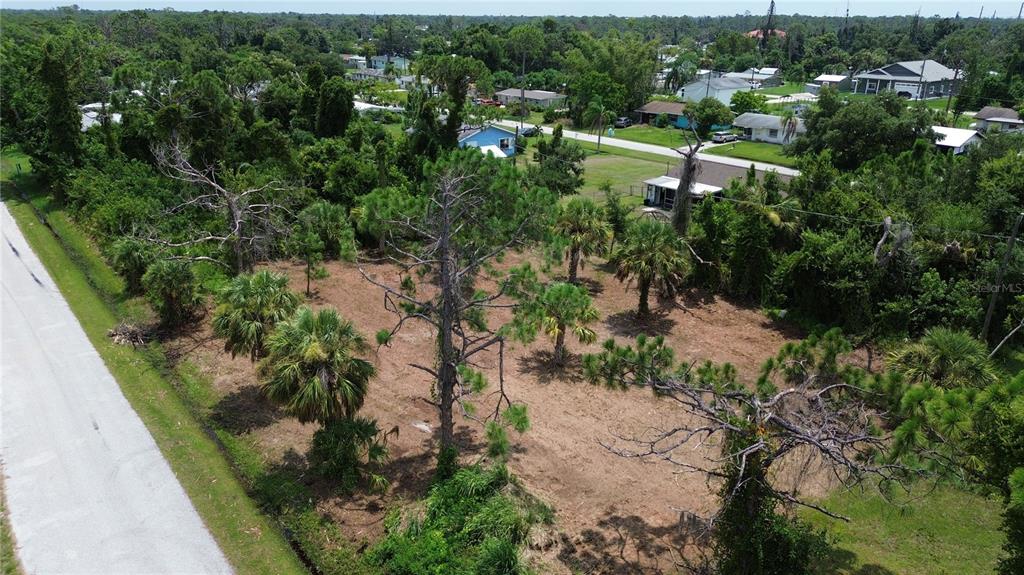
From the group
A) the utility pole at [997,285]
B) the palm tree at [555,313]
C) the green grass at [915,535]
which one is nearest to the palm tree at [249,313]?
the palm tree at [555,313]

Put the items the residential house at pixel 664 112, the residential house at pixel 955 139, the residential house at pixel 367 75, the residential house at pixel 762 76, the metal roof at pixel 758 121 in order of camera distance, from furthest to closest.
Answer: the residential house at pixel 367 75, the residential house at pixel 762 76, the residential house at pixel 664 112, the metal roof at pixel 758 121, the residential house at pixel 955 139

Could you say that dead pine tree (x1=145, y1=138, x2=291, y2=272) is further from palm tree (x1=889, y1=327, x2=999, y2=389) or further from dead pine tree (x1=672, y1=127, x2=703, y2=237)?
palm tree (x1=889, y1=327, x2=999, y2=389)

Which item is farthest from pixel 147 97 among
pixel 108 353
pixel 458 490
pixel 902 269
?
pixel 902 269

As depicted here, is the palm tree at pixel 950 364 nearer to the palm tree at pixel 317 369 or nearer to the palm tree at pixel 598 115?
the palm tree at pixel 317 369

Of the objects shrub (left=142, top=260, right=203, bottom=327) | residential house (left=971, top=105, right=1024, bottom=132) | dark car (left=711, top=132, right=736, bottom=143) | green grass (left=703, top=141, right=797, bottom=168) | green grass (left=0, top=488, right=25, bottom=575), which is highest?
residential house (left=971, top=105, right=1024, bottom=132)

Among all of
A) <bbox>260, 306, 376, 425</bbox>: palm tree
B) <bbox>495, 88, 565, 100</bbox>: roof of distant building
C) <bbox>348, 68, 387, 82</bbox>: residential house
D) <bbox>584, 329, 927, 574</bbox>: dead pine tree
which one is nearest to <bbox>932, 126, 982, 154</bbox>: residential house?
<bbox>495, 88, 565, 100</bbox>: roof of distant building

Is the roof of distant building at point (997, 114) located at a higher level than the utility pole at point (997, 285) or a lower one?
higher
